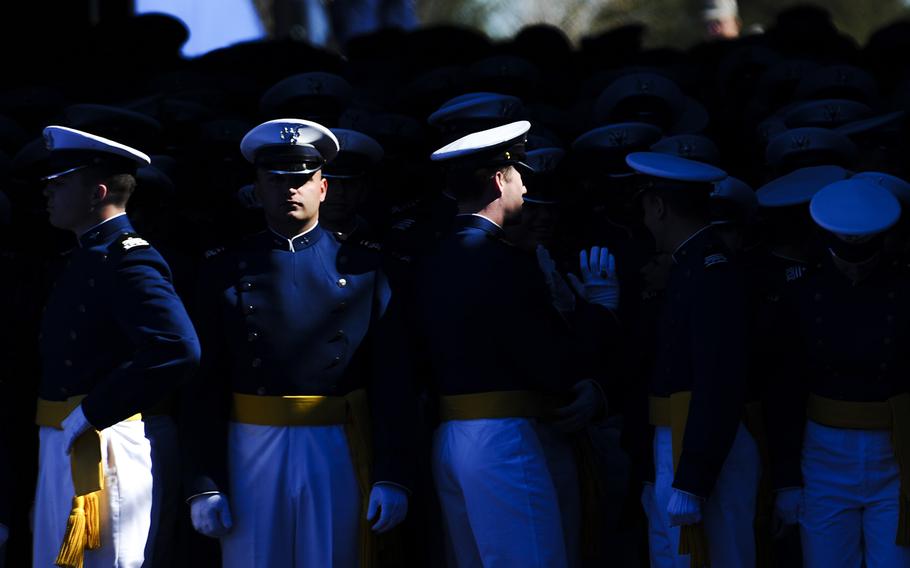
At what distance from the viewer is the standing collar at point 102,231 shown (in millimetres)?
5152

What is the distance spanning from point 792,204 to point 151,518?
2787 mm

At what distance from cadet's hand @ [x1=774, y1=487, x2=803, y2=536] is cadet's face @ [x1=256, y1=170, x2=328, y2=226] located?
6.48 ft

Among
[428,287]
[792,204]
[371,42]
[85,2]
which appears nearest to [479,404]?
[428,287]

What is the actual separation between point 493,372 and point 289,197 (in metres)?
0.93

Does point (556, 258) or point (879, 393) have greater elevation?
point (556, 258)

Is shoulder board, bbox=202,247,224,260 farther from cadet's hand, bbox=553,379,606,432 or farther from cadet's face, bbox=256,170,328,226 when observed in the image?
cadet's hand, bbox=553,379,606,432

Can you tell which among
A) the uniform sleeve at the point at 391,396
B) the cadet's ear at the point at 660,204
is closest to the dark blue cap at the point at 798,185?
the cadet's ear at the point at 660,204

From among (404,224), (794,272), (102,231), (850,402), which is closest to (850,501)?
(850,402)

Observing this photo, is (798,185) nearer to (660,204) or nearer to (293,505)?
(660,204)

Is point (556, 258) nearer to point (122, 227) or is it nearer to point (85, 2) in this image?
point (122, 227)

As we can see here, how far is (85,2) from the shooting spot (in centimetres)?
1101

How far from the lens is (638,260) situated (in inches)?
243

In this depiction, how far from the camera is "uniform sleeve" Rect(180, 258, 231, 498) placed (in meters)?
5.00

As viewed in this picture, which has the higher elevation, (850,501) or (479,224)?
(479,224)
